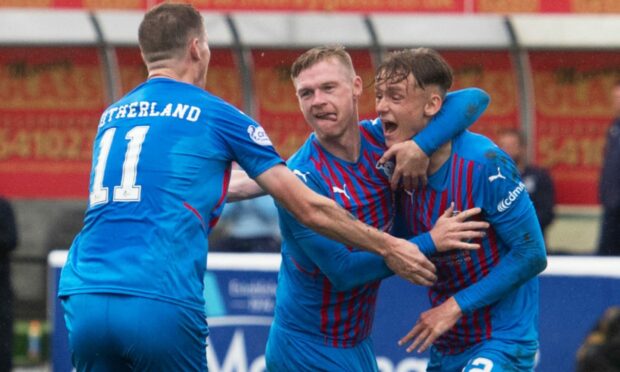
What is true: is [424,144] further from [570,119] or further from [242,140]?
[570,119]

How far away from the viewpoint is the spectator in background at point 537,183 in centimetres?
992

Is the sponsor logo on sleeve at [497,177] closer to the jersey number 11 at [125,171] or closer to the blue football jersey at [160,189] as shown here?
the blue football jersey at [160,189]

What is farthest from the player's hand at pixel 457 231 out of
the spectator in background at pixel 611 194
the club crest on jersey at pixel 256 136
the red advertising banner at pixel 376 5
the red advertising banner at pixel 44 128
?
the red advertising banner at pixel 44 128

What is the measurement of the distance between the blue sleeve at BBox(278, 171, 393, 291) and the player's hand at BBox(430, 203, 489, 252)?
0.76 ft

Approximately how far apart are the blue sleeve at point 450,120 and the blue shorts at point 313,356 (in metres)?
0.88

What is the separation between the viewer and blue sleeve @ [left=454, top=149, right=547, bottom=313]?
5027mm

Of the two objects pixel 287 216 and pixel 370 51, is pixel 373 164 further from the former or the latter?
pixel 370 51

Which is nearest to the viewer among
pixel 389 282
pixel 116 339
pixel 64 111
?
pixel 116 339

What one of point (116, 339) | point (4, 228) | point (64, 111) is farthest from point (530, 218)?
point (64, 111)

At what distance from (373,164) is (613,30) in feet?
19.7

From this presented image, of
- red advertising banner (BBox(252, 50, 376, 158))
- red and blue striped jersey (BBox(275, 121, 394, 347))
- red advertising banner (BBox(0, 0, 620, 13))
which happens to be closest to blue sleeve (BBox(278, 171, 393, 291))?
red and blue striped jersey (BBox(275, 121, 394, 347))

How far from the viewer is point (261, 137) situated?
4.86 meters

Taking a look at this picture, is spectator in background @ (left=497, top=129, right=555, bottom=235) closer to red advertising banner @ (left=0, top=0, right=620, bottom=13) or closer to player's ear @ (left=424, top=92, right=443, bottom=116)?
red advertising banner @ (left=0, top=0, right=620, bottom=13)

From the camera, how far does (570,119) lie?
11.5m
